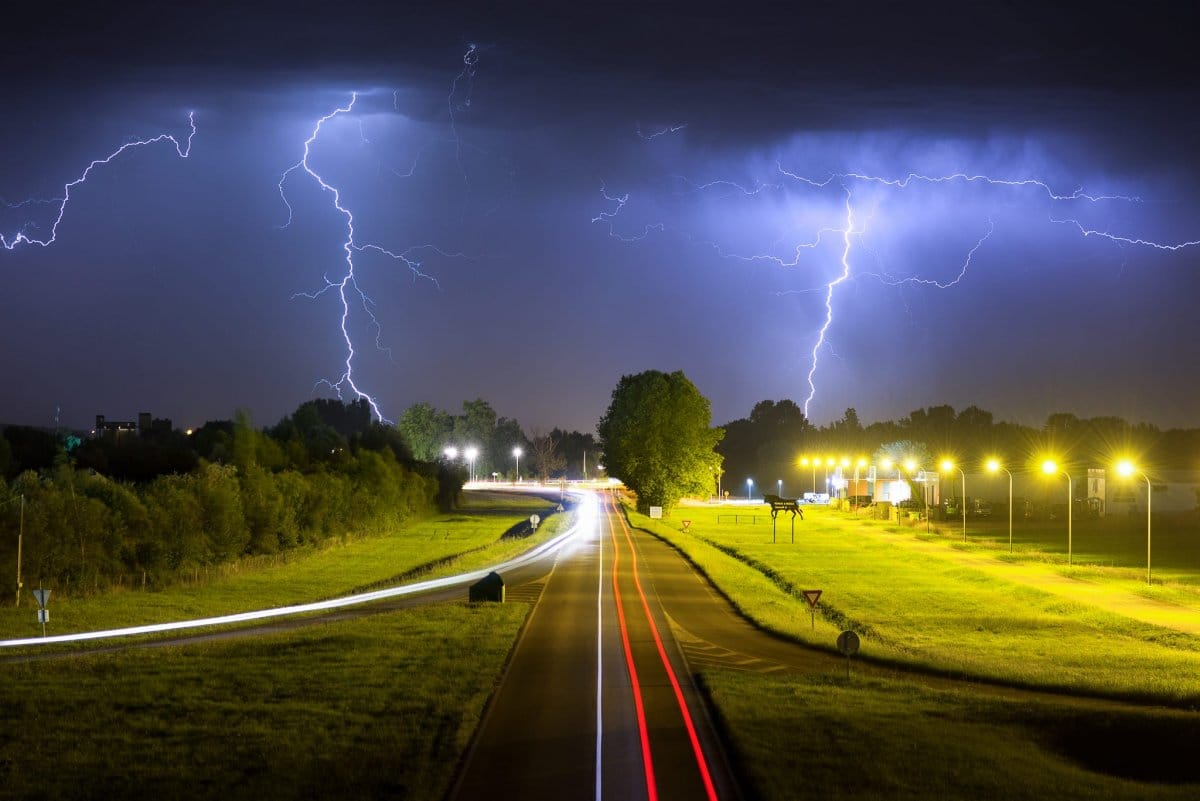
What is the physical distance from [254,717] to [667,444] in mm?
105035

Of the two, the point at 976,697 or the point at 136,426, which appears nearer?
the point at 976,697

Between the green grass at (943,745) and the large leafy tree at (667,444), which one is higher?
the large leafy tree at (667,444)

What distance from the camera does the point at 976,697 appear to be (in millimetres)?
26969

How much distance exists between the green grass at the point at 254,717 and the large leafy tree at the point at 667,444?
9013 centimetres

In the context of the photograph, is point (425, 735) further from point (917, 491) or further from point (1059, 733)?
point (917, 491)

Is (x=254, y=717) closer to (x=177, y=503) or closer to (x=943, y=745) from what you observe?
(x=943, y=745)

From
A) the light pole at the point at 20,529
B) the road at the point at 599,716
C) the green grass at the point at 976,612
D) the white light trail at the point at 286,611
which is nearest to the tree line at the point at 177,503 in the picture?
the light pole at the point at 20,529

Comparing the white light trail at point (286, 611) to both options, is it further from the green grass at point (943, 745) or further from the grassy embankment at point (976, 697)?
the green grass at point (943, 745)

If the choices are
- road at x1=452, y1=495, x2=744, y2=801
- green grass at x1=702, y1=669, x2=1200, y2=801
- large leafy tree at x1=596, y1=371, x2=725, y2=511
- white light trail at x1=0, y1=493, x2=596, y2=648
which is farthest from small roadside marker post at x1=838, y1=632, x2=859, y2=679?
large leafy tree at x1=596, y1=371, x2=725, y2=511

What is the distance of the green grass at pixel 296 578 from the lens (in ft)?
143

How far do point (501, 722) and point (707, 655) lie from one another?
1079cm

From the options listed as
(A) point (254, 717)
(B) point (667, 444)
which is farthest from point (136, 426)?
(A) point (254, 717)

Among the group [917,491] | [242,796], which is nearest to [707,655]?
[242,796]

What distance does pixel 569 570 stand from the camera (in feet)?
198
